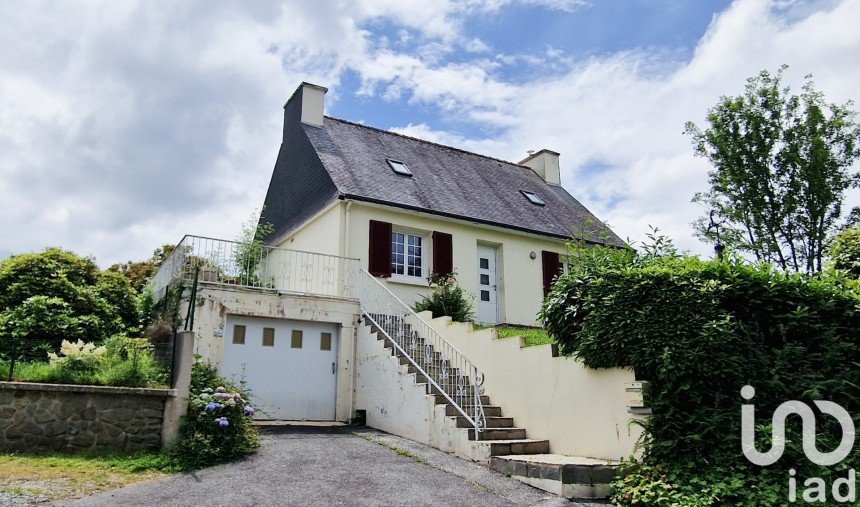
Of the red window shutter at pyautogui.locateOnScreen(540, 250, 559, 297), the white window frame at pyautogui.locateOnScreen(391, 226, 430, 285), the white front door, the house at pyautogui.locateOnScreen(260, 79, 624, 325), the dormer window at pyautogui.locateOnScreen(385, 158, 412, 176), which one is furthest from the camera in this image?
the red window shutter at pyautogui.locateOnScreen(540, 250, 559, 297)

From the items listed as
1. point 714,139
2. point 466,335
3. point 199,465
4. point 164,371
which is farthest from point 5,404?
point 714,139

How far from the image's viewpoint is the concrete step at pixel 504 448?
7.63m

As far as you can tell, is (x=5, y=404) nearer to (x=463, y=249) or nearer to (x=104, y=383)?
(x=104, y=383)

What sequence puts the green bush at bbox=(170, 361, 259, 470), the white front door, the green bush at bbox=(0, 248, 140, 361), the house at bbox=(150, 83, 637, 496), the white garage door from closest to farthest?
the green bush at bbox=(170, 361, 259, 470) < the house at bbox=(150, 83, 637, 496) < the green bush at bbox=(0, 248, 140, 361) < the white garage door < the white front door

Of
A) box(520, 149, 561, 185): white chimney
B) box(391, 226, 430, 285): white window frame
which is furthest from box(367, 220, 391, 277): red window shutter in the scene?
box(520, 149, 561, 185): white chimney

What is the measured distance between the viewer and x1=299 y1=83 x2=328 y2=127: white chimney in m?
15.8

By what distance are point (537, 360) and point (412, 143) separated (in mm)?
10410

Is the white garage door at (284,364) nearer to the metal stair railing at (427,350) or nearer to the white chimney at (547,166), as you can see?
the metal stair railing at (427,350)

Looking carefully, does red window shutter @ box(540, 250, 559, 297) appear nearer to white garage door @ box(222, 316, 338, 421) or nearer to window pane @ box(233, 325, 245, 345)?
white garage door @ box(222, 316, 338, 421)

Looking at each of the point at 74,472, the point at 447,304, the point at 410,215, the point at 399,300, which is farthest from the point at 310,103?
the point at 74,472

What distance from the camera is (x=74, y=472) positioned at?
263 inches

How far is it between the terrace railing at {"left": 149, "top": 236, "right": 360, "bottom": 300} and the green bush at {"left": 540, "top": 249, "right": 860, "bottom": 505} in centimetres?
584

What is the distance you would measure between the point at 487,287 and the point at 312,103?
6.31m

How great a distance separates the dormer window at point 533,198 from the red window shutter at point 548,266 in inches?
85.5
